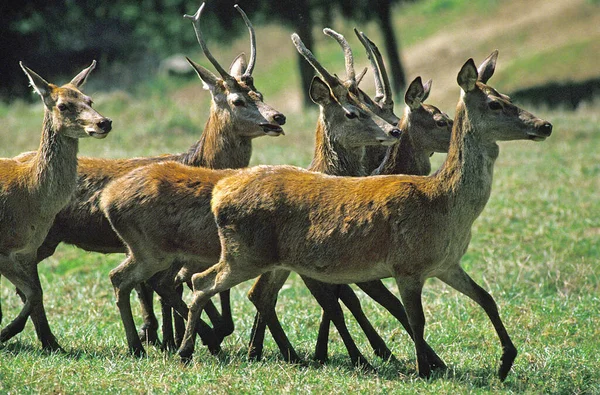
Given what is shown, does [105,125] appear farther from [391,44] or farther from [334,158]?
[391,44]

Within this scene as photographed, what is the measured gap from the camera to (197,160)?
361 inches

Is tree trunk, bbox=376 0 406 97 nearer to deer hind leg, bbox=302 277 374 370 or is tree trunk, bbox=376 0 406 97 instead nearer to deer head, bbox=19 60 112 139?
deer head, bbox=19 60 112 139

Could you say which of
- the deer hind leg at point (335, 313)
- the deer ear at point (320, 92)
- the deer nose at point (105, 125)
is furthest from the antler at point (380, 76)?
the deer nose at point (105, 125)

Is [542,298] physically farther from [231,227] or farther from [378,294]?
[231,227]

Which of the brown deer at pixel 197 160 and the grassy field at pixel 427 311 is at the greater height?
the brown deer at pixel 197 160

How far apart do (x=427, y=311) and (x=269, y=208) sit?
2872 mm

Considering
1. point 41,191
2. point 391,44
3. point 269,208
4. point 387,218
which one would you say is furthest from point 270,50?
point 387,218

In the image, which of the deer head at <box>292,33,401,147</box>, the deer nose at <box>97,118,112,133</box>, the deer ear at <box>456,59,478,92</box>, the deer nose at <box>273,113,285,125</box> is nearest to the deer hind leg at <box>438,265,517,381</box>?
the deer ear at <box>456,59,478,92</box>

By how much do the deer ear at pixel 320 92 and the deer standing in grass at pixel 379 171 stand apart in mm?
401

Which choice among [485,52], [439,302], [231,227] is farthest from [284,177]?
[485,52]

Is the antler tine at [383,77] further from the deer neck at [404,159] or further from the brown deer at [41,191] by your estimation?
the brown deer at [41,191]

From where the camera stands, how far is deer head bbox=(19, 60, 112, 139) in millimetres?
7918

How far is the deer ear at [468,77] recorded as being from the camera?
7039 mm

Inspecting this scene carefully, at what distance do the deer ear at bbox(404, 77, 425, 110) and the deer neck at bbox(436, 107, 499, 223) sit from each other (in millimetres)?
1694
